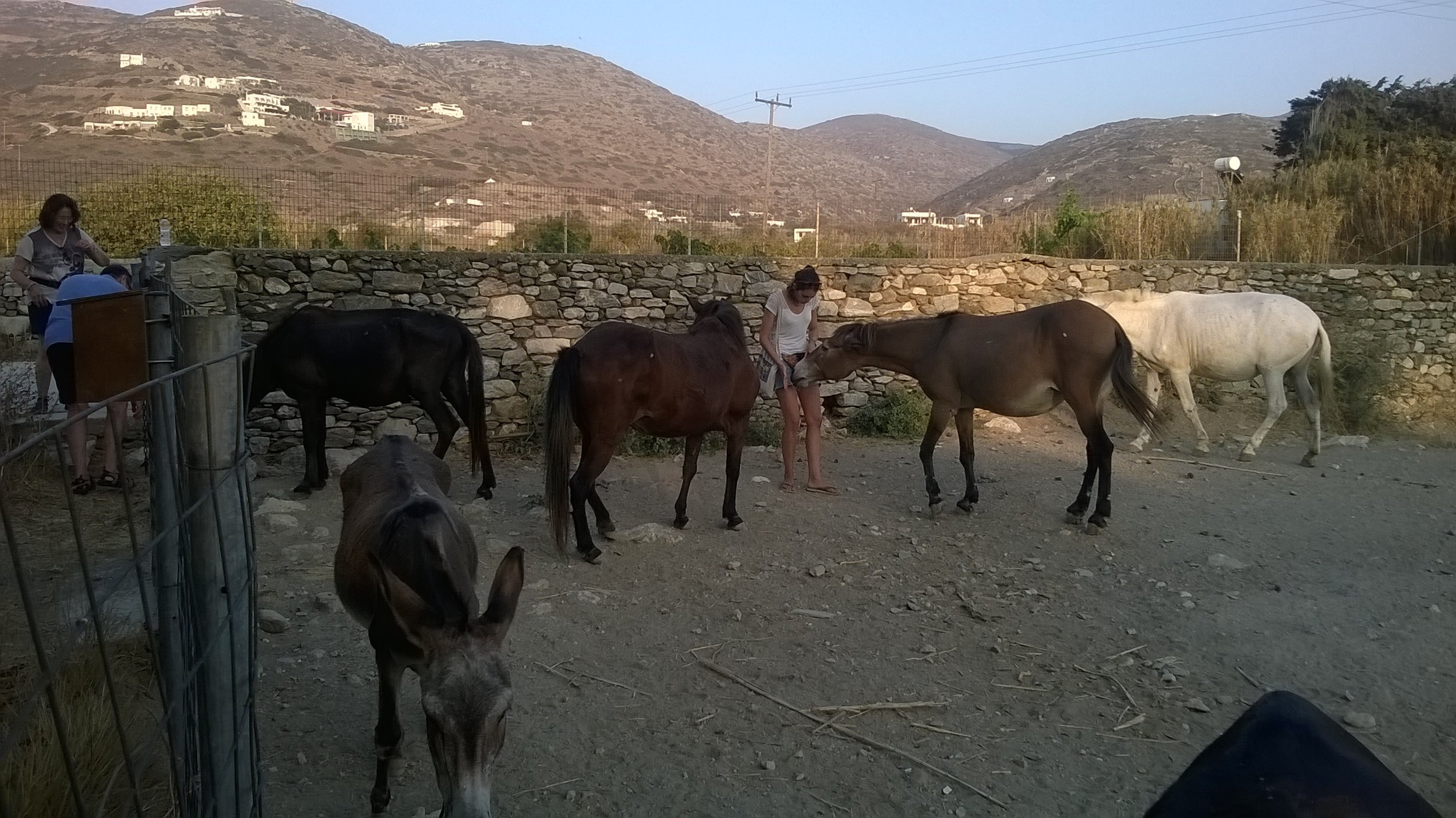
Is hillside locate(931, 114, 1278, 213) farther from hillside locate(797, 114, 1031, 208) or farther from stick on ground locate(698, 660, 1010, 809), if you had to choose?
stick on ground locate(698, 660, 1010, 809)

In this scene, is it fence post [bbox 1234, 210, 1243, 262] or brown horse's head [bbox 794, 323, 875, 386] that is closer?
brown horse's head [bbox 794, 323, 875, 386]

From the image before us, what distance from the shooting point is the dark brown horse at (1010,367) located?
7.29 meters

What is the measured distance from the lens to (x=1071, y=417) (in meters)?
11.5

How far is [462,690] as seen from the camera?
2.46 m

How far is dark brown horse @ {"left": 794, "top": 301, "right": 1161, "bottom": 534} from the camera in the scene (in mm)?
7293

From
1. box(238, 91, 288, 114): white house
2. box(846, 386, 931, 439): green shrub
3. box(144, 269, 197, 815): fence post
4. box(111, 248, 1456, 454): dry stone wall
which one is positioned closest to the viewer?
box(144, 269, 197, 815): fence post

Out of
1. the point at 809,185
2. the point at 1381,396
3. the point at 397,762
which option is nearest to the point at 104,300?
the point at 397,762

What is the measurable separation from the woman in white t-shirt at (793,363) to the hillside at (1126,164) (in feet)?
95.9

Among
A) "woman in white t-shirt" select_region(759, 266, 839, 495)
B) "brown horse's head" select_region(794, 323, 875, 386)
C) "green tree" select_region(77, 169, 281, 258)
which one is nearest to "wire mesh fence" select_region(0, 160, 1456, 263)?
"green tree" select_region(77, 169, 281, 258)

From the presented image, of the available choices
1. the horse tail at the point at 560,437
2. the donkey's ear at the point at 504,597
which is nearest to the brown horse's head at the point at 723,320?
the horse tail at the point at 560,437

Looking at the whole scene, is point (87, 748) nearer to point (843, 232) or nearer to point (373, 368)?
point (373, 368)

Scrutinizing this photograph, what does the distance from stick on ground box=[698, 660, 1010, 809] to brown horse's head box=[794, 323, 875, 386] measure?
3847 millimetres

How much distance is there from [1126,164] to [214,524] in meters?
48.9

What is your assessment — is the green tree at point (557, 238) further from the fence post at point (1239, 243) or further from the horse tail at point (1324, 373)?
the fence post at point (1239, 243)
